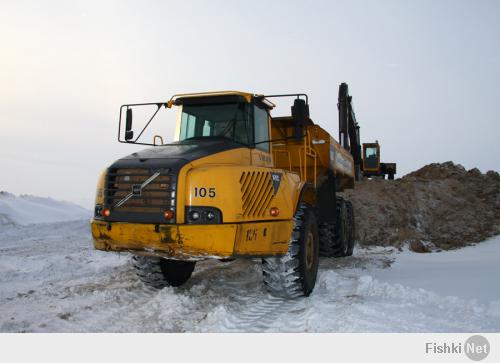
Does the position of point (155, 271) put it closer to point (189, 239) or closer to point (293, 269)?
point (189, 239)

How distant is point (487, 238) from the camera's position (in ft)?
43.7

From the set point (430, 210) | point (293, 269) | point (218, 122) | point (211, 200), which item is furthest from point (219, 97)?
point (430, 210)

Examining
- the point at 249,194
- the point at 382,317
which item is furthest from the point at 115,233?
the point at 382,317

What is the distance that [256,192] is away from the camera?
17.1 ft

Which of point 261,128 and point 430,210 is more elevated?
point 261,128

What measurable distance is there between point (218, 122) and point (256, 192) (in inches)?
54.1

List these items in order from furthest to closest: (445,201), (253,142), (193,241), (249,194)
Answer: (445,201) → (253,142) → (249,194) → (193,241)

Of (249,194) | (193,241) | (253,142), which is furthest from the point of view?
(253,142)

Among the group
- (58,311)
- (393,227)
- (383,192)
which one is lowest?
(58,311)

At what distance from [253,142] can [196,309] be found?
2258 mm

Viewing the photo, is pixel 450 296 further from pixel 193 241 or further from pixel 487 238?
pixel 487 238

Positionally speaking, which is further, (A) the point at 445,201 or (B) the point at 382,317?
(A) the point at 445,201

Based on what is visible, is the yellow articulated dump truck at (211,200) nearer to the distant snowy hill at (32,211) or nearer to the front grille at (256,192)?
the front grille at (256,192)

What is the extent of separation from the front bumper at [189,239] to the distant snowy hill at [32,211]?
1397 cm
